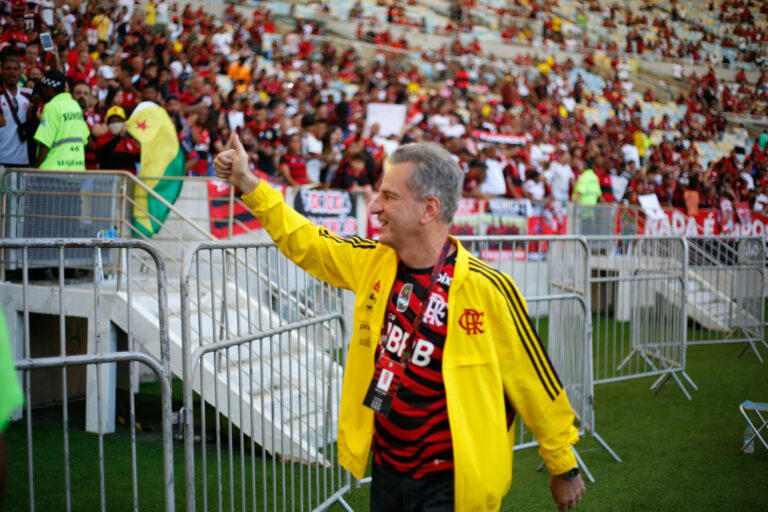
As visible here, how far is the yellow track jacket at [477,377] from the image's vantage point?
3.02 metres

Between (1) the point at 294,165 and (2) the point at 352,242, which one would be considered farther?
(1) the point at 294,165

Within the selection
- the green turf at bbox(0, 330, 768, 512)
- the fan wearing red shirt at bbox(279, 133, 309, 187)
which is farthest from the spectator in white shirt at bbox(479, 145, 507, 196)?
the green turf at bbox(0, 330, 768, 512)

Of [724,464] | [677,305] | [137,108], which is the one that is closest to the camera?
[724,464]

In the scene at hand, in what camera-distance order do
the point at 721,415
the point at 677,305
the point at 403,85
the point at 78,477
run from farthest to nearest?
1. the point at 403,85
2. the point at 677,305
3. the point at 721,415
4. the point at 78,477

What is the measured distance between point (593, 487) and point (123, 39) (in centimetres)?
1314

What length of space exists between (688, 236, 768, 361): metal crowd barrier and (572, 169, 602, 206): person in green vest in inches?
138

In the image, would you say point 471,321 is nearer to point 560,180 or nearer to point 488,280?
point 488,280

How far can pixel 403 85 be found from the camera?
89.0 feet

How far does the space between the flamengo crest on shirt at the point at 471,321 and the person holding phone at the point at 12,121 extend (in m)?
6.99

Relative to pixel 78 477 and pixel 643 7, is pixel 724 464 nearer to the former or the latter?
pixel 78 477

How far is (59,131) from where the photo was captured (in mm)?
8391

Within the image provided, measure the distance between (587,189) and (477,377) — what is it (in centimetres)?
1555

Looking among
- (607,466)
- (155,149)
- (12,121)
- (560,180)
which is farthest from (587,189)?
(12,121)

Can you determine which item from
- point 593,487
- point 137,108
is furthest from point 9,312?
point 593,487
